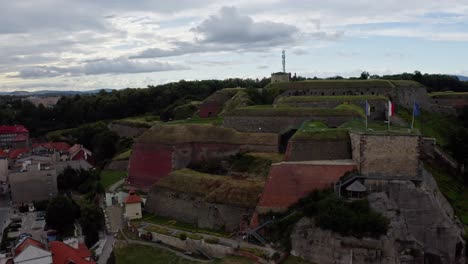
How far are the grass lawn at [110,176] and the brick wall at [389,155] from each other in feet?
74.3

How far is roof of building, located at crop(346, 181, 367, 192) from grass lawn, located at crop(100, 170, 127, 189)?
22.6m

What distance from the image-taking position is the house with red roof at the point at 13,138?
60438mm

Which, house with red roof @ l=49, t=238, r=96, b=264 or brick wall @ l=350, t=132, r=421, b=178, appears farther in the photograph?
house with red roof @ l=49, t=238, r=96, b=264

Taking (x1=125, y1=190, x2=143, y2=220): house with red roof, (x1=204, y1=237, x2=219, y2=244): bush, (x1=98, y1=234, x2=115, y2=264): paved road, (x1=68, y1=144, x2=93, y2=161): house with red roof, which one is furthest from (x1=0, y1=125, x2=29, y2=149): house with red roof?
(x1=204, y1=237, x2=219, y2=244): bush

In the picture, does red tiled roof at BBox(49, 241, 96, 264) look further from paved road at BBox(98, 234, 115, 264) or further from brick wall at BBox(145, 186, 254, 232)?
brick wall at BBox(145, 186, 254, 232)

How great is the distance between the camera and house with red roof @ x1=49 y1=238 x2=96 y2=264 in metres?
19.8

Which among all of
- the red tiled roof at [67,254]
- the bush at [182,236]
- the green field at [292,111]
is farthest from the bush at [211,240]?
the green field at [292,111]

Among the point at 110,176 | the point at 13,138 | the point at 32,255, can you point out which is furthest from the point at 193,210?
the point at 13,138

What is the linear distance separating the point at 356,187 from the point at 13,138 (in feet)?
183

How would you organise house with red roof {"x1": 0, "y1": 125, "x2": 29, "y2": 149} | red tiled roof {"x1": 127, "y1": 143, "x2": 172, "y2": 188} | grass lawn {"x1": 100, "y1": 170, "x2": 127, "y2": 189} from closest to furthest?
1. red tiled roof {"x1": 127, "y1": 143, "x2": 172, "y2": 188}
2. grass lawn {"x1": 100, "y1": 170, "x2": 127, "y2": 189}
3. house with red roof {"x1": 0, "y1": 125, "x2": 29, "y2": 149}

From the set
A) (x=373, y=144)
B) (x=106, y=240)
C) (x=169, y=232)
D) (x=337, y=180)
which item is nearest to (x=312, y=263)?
(x=337, y=180)

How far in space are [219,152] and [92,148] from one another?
30.6 metres

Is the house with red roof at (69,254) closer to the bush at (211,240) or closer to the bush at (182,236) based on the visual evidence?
the bush at (182,236)

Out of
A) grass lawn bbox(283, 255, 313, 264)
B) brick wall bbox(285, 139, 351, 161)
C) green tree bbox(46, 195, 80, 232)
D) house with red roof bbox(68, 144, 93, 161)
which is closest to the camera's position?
grass lawn bbox(283, 255, 313, 264)
